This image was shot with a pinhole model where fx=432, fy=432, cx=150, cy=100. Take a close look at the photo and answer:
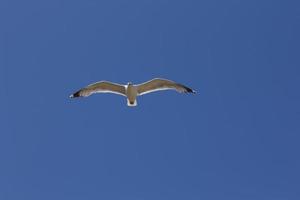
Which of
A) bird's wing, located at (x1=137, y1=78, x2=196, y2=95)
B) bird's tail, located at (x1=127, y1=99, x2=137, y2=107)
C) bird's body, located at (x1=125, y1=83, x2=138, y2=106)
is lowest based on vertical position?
bird's tail, located at (x1=127, y1=99, x2=137, y2=107)

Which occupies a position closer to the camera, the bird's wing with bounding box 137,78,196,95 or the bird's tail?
the bird's tail

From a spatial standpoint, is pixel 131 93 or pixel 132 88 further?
pixel 132 88

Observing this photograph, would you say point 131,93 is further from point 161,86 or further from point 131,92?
point 161,86

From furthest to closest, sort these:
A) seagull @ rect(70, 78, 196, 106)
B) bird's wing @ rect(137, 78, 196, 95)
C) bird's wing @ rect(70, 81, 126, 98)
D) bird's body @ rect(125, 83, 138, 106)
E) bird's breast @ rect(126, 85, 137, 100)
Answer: bird's wing @ rect(137, 78, 196, 95)
bird's wing @ rect(70, 81, 126, 98)
seagull @ rect(70, 78, 196, 106)
bird's breast @ rect(126, 85, 137, 100)
bird's body @ rect(125, 83, 138, 106)

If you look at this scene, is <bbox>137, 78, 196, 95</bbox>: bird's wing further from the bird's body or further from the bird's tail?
the bird's tail

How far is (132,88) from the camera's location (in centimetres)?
1878

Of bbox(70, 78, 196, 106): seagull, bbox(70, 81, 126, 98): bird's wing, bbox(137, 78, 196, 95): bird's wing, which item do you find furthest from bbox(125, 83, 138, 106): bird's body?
bbox(70, 81, 126, 98): bird's wing

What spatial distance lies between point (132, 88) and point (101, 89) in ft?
5.11

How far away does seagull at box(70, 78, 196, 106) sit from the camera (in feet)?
61.9

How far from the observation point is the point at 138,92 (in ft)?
62.6

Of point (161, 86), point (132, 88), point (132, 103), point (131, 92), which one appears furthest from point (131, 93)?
point (161, 86)

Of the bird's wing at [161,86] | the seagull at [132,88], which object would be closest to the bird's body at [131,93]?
the seagull at [132,88]

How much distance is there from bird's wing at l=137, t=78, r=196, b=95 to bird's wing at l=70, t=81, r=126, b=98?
34.3 inches

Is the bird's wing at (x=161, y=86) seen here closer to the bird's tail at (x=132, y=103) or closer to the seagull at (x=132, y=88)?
the seagull at (x=132, y=88)
